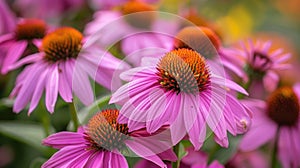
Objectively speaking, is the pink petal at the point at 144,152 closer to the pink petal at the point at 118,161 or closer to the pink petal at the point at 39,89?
the pink petal at the point at 118,161

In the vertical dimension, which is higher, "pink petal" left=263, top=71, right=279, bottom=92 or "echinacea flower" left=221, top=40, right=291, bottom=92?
"echinacea flower" left=221, top=40, right=291, bottom=92

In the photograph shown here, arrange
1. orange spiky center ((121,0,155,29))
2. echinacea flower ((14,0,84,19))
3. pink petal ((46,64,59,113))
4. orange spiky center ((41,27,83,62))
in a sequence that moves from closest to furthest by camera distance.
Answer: pink petal ((46,64,59,113)) → orange spiky center ((41,27,83,62)) → orange spiky center ((121,0,155,29)) → echinacea flower ((14,0,84,19))

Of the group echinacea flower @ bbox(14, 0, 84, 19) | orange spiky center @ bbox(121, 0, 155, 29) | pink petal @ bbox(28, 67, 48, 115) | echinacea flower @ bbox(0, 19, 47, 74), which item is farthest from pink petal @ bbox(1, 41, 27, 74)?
echinacea flower @ bbox(14, 0, 84, 19)

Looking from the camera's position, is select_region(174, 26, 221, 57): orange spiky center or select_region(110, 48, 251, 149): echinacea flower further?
select_region(174, 26, 221, 57): orange spiky center

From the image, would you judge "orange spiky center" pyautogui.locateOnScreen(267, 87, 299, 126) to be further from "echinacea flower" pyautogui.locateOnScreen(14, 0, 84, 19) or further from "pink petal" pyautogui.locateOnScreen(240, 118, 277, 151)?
"echinacea flower" pyautogui.locateOnScreen(14, 0, 84, 19)

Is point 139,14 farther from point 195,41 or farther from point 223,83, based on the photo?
point 223,83

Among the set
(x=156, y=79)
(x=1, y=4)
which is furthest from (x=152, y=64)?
(x=1, y=4)

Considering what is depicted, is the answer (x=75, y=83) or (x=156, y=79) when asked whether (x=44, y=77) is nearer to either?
(x=75, y=83)
